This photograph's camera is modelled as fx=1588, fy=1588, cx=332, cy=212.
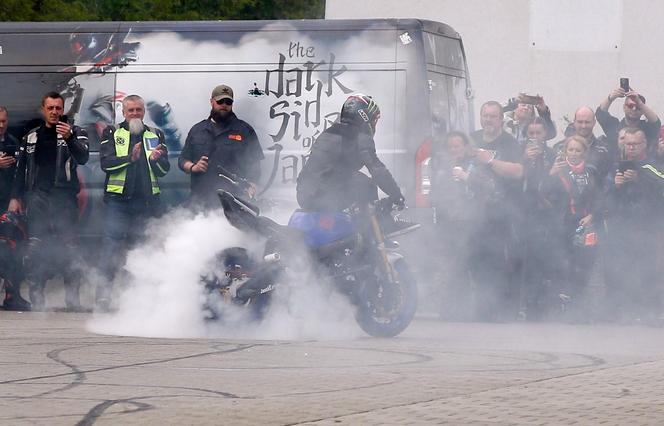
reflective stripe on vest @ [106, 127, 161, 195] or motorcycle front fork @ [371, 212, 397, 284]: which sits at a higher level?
reflective stripe on vest @ [106, 127, 161, 195]

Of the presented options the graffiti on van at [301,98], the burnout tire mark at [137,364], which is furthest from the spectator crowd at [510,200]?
the burnout tire mark at [137,364]

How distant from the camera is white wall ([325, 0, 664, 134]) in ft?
69.4

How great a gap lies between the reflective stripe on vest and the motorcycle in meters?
2.95

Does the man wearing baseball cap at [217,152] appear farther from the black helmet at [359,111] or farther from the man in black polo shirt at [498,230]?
the black helmet at [359,111]

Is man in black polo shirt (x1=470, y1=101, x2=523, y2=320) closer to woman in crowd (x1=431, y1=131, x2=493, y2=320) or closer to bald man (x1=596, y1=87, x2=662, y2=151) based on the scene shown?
woman in crowd (x1=431, y1=131, x2=493, y2=320)

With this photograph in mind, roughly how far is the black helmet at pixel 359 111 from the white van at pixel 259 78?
7.19 ft

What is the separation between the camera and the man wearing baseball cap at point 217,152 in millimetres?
14227

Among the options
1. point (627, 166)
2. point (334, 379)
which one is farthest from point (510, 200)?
point (334, 379)

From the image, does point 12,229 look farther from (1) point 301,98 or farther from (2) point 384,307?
(2) point 384,307

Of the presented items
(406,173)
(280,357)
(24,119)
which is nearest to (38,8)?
(24,119)

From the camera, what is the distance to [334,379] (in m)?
9.11

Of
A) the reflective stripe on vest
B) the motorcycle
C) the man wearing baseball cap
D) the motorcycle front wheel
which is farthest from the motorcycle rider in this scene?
the reflective stripe on vest

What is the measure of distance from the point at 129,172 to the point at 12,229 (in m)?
1.42

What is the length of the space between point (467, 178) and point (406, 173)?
0.55 metres
